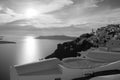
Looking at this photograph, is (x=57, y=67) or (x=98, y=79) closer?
(x=98, y=79)

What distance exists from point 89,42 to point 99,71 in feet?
229

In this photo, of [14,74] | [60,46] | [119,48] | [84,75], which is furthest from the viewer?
[60,46]

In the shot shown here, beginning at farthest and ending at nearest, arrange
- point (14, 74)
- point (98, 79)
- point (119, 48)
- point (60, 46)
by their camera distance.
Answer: point (60, 46), point (119, 48), point (14, 74), point (98, 79)

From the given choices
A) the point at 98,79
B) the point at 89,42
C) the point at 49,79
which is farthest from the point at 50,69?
the point at 89,42

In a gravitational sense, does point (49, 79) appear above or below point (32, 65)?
below

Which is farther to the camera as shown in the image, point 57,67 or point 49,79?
point 57,67

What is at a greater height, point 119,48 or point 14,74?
point 119,48

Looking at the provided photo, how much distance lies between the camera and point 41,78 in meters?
14.9

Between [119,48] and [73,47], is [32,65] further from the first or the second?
[73,47]

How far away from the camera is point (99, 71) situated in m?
14.1

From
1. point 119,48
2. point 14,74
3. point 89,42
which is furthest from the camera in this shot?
point 89,42

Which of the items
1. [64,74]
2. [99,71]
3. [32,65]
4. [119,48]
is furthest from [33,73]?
[119,48]

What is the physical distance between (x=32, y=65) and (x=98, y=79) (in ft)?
29.7

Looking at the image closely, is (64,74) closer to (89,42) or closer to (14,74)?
(14,74)
